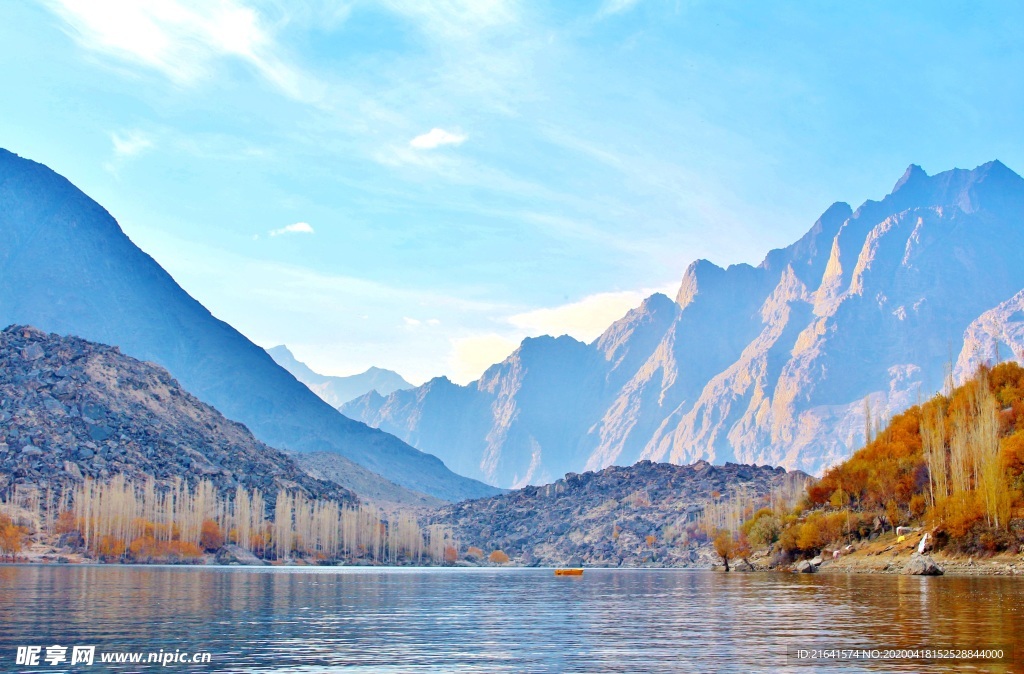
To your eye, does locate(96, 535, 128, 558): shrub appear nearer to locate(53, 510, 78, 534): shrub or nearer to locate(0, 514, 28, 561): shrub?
locate(53, 510, 78, 534): shrub

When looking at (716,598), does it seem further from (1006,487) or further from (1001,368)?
(1001,368)

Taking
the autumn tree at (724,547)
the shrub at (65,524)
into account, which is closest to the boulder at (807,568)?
the autumn tree at (724,547)

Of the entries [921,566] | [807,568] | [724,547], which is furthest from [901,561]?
[724,547]

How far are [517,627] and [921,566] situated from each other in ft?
220

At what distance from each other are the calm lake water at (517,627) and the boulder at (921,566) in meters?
16.7

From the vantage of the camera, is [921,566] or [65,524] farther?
[65,524]

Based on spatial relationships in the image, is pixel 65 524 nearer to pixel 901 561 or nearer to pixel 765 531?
pixel 765 531

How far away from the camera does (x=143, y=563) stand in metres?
184

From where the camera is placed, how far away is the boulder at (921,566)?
340ft

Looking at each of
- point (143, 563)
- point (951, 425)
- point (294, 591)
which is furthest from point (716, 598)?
point (143, 563)

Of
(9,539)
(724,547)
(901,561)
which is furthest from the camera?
(724,547)

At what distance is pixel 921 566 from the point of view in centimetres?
10669

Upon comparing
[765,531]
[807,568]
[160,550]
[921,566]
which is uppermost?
[765,531]

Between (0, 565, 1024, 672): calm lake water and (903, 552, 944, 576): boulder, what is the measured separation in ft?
54.9
